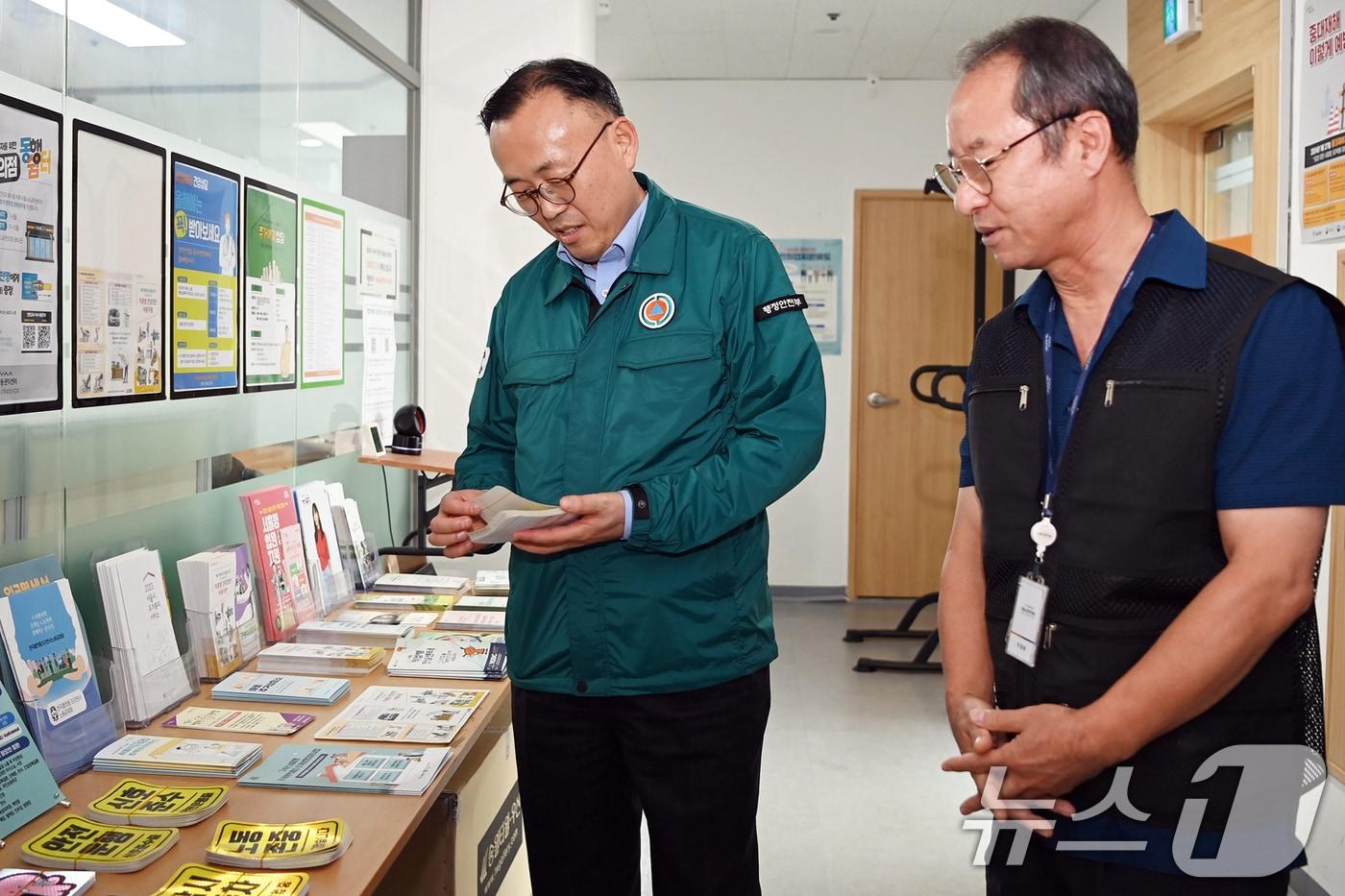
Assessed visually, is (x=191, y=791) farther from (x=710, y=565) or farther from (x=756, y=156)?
(x=756, y=156)

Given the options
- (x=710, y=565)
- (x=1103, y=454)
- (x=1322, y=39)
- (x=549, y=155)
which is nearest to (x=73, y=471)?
(x=549, y=155)

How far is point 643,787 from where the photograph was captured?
156 centimetres

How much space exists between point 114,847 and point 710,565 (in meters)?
0.90

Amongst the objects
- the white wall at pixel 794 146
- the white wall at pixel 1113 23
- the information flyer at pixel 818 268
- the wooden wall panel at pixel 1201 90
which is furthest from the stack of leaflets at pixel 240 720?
the information flyer at pixel 818 268

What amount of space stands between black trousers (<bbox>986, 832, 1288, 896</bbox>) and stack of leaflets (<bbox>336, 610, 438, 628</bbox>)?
5.26ft

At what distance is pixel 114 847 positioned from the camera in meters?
1.42

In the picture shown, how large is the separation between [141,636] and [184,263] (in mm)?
764

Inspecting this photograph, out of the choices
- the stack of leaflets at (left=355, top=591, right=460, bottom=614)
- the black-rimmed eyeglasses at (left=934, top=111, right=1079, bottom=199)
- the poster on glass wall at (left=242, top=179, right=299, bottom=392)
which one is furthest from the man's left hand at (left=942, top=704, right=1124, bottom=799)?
the poster on glass wall at (left=242, top=179, right=299, bottom=392)

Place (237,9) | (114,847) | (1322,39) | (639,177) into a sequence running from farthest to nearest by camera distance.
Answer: (1322,39), (237,9), (639,177), (114,847)

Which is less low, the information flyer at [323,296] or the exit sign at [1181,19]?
the exit sign at [1181,19]

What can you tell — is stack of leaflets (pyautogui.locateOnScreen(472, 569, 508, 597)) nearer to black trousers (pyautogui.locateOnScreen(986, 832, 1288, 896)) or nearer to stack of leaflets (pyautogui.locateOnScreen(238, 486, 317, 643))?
stack of leaflets (pyautogui.locateOnScreen(238, 486, 317, 643))

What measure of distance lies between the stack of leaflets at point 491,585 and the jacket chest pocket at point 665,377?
1429 mm

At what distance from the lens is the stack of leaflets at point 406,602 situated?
274 centimetres

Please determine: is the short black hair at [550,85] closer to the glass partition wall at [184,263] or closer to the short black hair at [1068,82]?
the short black hair at [1068,82]
